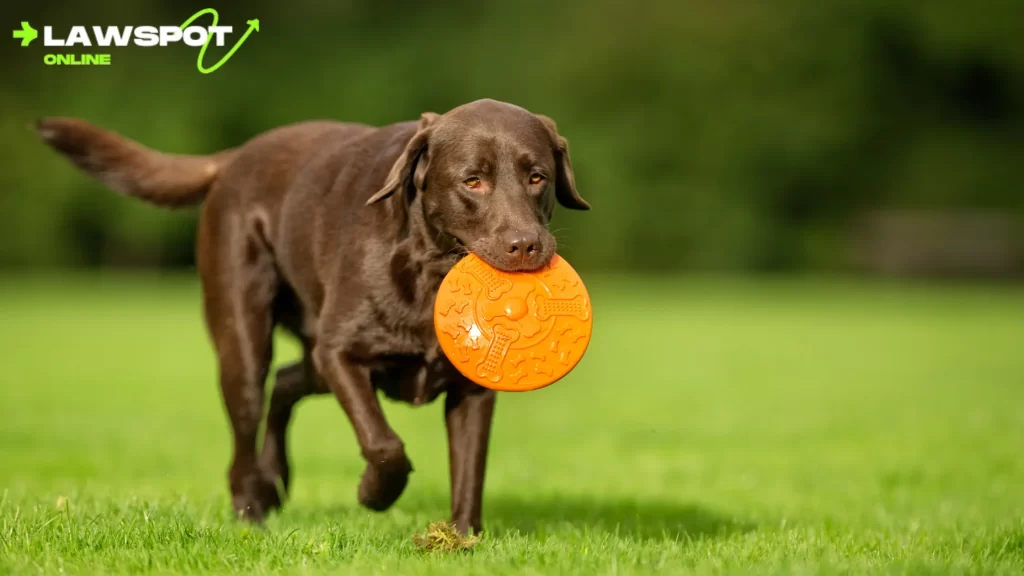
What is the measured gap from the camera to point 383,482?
15.4ft

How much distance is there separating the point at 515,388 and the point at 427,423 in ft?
22.0

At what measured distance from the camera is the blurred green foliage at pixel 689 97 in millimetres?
37250

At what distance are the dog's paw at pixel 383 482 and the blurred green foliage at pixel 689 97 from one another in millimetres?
31386

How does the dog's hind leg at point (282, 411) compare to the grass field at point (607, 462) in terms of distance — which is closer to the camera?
the grass field at point (607, 462)

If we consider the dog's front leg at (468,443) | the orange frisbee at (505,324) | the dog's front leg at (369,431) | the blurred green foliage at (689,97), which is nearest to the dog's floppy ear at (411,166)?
the orange frisbee at (505,324)

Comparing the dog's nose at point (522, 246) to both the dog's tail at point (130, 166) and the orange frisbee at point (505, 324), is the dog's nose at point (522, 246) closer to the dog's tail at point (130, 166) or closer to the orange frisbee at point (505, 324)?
the orange frisbee at point (505, 324)

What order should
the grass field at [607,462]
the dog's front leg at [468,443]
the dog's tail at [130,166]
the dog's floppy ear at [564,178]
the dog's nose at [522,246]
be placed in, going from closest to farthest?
the grass field at [607,462] → the dog's nose at [522,246] → the dog's front leg at [468,443] → the dog's floppy ear at [564,178] → the dog's tail at [130,166]

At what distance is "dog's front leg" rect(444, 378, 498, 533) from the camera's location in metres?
4.80

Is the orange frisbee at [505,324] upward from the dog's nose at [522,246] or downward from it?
downward

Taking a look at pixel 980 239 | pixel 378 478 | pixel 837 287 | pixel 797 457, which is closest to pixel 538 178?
pixel 378 478

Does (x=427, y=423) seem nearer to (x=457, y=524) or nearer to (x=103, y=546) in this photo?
(x=457, y=524)

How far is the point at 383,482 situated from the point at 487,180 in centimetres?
120

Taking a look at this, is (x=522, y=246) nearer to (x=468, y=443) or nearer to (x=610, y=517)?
(x=468, y=443)

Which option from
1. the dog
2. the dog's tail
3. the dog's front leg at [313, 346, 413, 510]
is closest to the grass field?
the dog's front leg at [313, 346, 413, 510]
